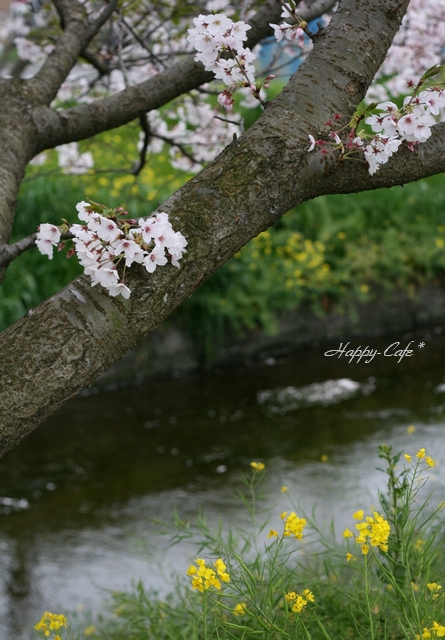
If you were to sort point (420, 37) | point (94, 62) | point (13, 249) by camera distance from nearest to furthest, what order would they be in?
point (13, 249) < point (94, 62) < point (420, 37)

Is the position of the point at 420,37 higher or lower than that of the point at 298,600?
higher

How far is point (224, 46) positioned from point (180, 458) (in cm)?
339

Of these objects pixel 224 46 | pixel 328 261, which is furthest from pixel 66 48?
pixel 328 261

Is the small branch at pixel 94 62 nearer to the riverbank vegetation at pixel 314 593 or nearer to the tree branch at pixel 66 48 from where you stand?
the tree branch at pixel 66 48

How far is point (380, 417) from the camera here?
4.97 m

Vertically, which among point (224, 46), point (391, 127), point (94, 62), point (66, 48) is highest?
point (94, 62)

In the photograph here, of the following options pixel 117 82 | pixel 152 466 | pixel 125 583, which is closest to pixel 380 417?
pixel 152 466

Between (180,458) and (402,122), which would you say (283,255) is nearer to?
(180,458)

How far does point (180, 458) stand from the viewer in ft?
15.1

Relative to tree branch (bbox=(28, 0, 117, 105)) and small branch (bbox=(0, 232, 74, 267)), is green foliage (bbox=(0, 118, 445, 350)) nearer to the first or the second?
tree branch (bbox=(28, 0, 117, 105))

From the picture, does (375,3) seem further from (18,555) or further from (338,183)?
(18,555)

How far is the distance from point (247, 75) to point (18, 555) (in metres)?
2.94

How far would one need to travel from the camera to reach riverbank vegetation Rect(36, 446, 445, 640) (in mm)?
1426

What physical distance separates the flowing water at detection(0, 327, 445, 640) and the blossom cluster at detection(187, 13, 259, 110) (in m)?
2.10
